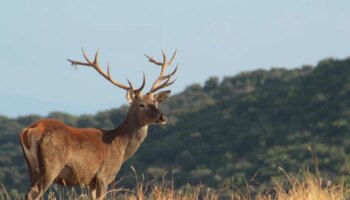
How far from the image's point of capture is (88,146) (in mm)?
12242

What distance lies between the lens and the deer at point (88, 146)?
11391 millimetres

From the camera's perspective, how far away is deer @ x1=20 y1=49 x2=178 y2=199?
11.4m

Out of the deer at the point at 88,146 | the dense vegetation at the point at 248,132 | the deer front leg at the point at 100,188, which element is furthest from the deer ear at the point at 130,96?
the dense vegetation at the point at 248,132

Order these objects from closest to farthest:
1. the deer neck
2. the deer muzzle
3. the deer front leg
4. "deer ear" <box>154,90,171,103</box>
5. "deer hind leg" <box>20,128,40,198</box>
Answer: "deer hind leg" <box>20,128,40,198</box> → the deer front leg → the deer neck → the deer muzzle → "deer ear" <box>154,90,171,103</box>

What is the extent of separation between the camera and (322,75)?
184 feet

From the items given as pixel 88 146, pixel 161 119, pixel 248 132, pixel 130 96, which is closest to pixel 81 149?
pixel 88 146

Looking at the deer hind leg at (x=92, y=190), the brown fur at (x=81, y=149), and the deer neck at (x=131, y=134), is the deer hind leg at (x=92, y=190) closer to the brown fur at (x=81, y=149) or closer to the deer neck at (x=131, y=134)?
the brown fur at (x=81, y=149)

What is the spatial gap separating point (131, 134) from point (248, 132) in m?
36.6

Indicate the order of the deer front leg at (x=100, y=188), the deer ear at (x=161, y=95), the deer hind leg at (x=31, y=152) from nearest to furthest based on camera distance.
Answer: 1. the deer hind leg at (x=31, y=152)
2. the deer front leg at (x=100, y=188)
3. the deer ear at (x=161, y=95)

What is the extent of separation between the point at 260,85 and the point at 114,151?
49.1 meters

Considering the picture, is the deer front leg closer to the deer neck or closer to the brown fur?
the brown fur

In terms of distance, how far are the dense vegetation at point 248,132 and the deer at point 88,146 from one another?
26.5 metres

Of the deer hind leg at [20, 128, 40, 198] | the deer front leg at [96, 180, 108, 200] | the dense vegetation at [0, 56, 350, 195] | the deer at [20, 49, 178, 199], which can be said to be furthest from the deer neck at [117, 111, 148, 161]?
the dense vegetation at [0, 56, 350, 195]

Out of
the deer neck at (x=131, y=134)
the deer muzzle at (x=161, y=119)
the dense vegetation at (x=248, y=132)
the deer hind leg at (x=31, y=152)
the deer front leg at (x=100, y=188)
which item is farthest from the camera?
the dense vegetation at (x=248, y=132)
